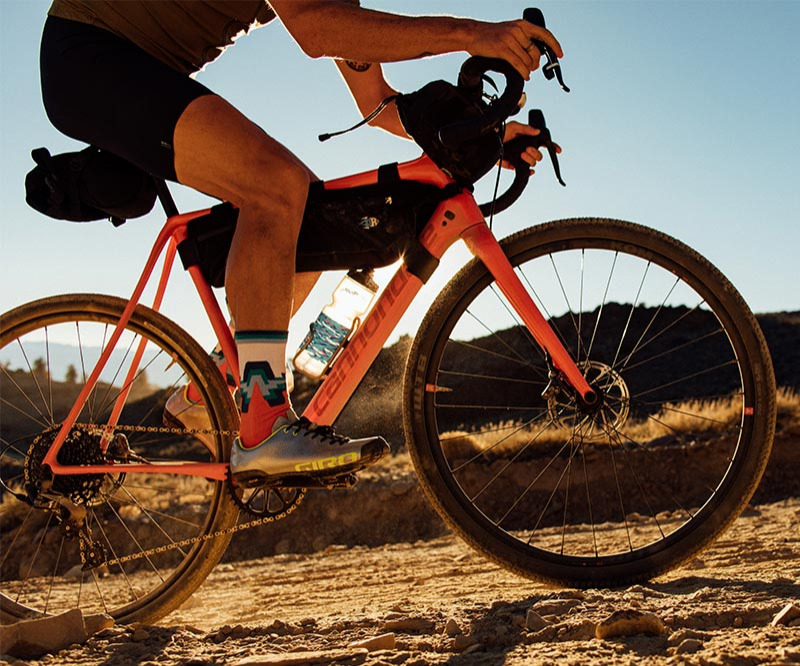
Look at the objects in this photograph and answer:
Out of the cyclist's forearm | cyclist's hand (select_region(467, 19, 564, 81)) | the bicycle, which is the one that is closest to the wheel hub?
the bicycle

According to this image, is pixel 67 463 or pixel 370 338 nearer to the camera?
pixel 370 338

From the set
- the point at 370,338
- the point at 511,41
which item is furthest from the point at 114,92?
the point at 511,41

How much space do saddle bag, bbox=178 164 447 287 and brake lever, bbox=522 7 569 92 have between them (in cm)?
59

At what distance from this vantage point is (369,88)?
3.65 meters

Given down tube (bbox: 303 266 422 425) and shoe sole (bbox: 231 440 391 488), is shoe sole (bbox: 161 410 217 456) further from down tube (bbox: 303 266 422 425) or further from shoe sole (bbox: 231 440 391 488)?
down tube (bbox: 303 266 422 425)

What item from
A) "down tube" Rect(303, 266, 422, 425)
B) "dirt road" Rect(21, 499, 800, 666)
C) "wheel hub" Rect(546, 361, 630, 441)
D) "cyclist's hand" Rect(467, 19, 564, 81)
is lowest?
"dirt road" Rect(21, 499, 800, 666)

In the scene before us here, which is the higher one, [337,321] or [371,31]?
[371,31]

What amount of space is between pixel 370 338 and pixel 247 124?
918 millimetres

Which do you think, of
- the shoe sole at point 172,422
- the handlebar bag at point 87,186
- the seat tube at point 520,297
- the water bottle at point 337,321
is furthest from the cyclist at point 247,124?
the seat tube at point 520,297

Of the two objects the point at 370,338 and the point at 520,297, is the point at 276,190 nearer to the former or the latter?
the point at 370,338

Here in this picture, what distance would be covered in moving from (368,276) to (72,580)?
191 inches

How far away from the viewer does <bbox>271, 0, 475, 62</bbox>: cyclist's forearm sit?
287 cm

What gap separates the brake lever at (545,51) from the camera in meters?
2.97

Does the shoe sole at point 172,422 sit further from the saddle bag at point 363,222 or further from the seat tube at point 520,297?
the seat tube at point 520,297
